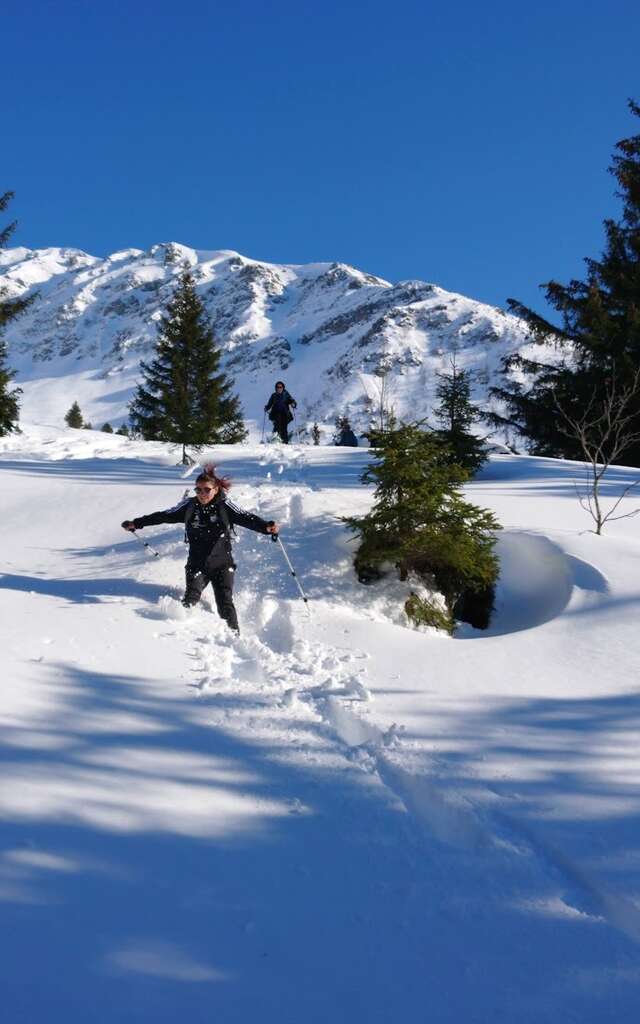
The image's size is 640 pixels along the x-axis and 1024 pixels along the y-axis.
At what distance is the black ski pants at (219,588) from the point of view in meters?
5.77

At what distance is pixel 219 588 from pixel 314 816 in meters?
3.32

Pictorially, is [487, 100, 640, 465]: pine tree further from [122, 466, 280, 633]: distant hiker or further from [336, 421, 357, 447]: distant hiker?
[122, 466, 280, 633]: distant hiker

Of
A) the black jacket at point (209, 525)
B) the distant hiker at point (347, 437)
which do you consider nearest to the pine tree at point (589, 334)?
the distant hiker at point (347, 437)

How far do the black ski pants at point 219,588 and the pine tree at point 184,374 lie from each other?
1274 cm

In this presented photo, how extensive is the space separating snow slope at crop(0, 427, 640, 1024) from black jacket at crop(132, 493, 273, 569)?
1.86 feet

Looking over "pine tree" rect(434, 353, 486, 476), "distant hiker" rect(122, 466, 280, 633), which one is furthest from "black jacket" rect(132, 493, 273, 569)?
"pine tree" rect(434, 353, 486, 476)

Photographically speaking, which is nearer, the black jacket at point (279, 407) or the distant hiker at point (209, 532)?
the distant hiker at point (209, 532)

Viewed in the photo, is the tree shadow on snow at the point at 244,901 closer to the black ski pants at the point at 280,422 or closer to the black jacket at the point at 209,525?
the black jacket at the point at 209,525

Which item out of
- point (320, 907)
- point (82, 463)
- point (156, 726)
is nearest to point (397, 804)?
point (320, 907)

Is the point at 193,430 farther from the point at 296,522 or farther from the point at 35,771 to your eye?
the point at 35,771

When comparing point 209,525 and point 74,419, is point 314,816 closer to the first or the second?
point 209,525

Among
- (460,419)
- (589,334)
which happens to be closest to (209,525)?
(460,419)

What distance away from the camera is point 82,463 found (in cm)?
1395

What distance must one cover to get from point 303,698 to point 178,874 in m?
1.77
